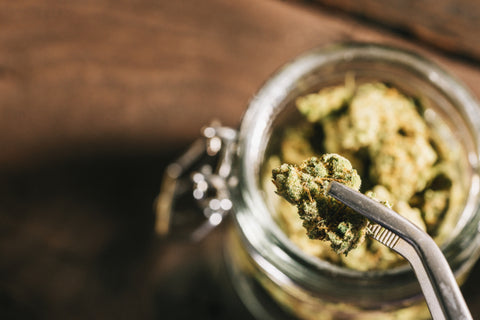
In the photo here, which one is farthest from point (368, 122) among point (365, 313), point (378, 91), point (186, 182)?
point (186, 182)

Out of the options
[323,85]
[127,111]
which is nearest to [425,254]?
[323,85]

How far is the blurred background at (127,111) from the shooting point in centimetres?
61

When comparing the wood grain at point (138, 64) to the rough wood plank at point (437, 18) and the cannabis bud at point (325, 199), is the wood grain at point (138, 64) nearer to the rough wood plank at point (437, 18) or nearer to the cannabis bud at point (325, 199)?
the rough wood plank at point (437, 18)

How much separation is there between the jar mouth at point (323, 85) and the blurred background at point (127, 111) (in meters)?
0.16

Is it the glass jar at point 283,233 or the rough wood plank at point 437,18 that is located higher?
the rough wood plank at point 437,18

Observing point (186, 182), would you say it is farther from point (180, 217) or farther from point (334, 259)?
point (334, 259)

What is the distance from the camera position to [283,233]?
42 centimetres

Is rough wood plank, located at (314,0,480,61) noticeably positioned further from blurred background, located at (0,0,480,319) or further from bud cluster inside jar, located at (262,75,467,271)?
bud cluster inside jar, located at (262,75,467,271)

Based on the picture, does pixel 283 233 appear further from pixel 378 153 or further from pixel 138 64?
pixel 138 64

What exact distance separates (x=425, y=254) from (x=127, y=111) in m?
0.43

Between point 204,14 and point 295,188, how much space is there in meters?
0.39

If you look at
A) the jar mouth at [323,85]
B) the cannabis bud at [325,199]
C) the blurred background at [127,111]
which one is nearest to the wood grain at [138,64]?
the blurred background at [127,111]

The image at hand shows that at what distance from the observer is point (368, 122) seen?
436mm

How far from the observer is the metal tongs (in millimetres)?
282
